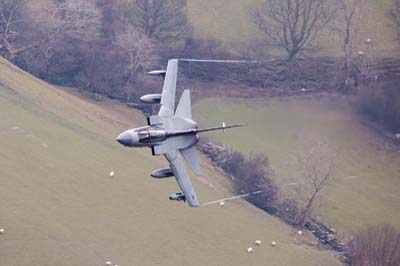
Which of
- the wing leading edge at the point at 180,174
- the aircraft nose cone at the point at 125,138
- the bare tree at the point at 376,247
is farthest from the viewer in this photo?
the bare tree at the point at 376,247

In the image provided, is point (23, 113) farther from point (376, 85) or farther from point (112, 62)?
point (376, 85)

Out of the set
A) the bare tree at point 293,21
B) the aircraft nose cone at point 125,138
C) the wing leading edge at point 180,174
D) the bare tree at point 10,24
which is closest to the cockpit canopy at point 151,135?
the aircraft nose cone at point 125,138

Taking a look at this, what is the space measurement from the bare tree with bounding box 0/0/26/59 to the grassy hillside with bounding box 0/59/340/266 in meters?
15.9

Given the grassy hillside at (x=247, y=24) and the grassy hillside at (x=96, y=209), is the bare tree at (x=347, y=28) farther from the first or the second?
the grassy hillside at (x=96, y=209)

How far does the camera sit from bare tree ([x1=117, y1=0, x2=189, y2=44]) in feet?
406

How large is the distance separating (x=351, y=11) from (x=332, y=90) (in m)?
24.7

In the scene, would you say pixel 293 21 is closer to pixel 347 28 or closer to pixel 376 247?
pixel 347 28

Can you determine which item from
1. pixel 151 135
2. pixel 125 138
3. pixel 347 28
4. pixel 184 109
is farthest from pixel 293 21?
pixel 125 138

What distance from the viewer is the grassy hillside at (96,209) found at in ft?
255

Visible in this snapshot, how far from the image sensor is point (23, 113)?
9500cm

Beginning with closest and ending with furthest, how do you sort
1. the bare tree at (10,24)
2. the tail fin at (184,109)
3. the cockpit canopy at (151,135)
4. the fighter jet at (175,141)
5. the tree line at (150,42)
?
the cockpit canopy at (151,135)
the fighter jet at (175,141)
the tail fin at (184,109)
the tree line at (150,42)
the bare tree at (10,24)

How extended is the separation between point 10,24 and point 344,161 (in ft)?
145

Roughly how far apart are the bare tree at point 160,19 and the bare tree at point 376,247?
41.7 m

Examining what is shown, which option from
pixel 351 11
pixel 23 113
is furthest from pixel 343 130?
pixel 351 11
